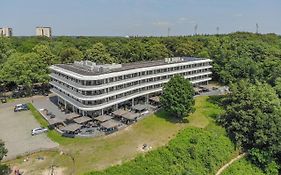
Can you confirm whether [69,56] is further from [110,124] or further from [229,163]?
Result: [229,163]

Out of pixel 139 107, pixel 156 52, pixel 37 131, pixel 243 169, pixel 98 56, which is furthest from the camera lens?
pixel 156 52

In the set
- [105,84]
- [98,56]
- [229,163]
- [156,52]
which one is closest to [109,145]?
[105,84]

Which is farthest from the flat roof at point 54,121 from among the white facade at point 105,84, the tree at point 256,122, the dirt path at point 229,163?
the tree at point 256,122

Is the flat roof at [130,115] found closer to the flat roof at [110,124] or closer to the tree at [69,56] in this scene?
the flat roof at [110,124]

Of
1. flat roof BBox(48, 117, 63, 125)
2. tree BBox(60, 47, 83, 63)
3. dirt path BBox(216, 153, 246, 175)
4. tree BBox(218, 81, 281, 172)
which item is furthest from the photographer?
tree BBox(60, 47, 83, 63)

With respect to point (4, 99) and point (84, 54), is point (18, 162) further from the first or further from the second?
point (84, 54)

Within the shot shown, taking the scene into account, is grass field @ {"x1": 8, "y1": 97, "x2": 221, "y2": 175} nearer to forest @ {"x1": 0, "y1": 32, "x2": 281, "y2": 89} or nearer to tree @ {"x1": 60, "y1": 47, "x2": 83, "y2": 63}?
forest @ {"x1": 0, "y1": 32, "x2": 281, "y2": 89}

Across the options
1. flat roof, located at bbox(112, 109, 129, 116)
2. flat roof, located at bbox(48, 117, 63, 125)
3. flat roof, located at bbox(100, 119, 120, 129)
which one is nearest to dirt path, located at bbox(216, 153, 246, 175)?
flat roof, located at bbox(100, 119, 120, 129)
